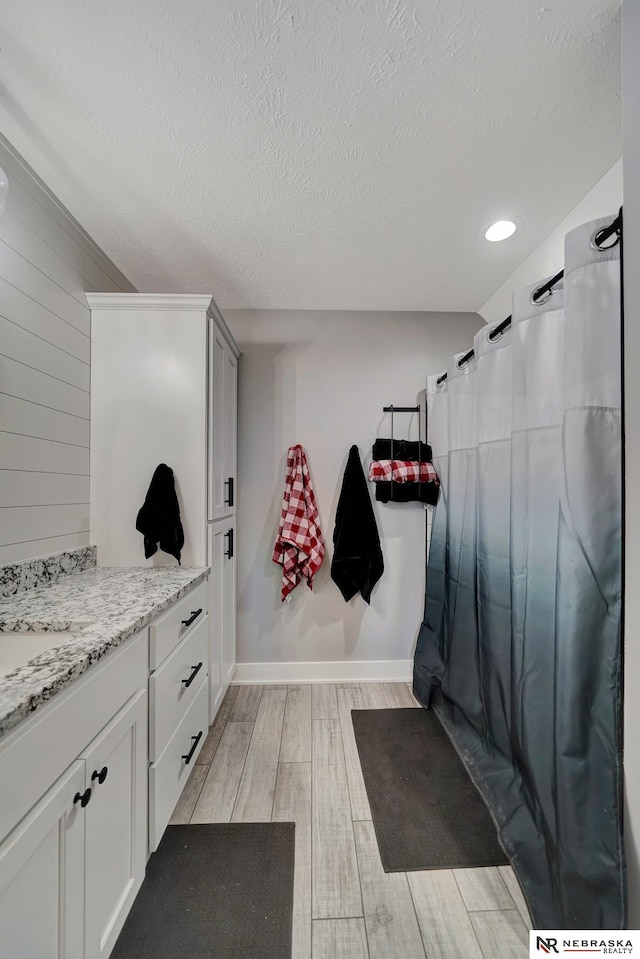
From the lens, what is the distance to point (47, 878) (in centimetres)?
74

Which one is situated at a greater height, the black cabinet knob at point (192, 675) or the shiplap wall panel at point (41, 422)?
the shiplap wall panel at point (41, 422)

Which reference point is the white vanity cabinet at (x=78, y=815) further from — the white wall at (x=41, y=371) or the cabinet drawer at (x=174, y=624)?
the white wall at (x=41, y=371)

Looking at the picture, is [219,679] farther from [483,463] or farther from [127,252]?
[127,252]

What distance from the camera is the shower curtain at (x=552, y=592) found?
98cm

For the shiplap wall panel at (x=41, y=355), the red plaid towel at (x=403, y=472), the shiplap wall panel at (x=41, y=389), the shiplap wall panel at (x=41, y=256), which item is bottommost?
the red plaid towel at (x=403, y=472)

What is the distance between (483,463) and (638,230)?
0.98 meters

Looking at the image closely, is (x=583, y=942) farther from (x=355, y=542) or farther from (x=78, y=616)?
(x=355, y=542)

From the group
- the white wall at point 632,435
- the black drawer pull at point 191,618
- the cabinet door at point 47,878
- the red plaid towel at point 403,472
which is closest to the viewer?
the cabinet door at point 47,878

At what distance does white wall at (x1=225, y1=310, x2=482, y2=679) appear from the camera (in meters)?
2.54

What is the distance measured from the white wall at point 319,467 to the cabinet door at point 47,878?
169 centimetres

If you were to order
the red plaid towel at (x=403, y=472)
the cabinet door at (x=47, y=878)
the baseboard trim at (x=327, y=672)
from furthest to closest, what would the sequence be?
the baseboard trim at (x=327, y=672), the red plaid towel at (x=403, y=472), the cabinet door at (x=47, y=878)

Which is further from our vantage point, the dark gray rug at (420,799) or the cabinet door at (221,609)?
the cabinet door at (221,609)

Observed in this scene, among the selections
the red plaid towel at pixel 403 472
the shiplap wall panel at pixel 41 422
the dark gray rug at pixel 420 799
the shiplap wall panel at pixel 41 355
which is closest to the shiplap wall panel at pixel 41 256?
the shiplap wall panel at pixel 41 355

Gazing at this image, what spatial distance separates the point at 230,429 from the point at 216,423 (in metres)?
0.33
